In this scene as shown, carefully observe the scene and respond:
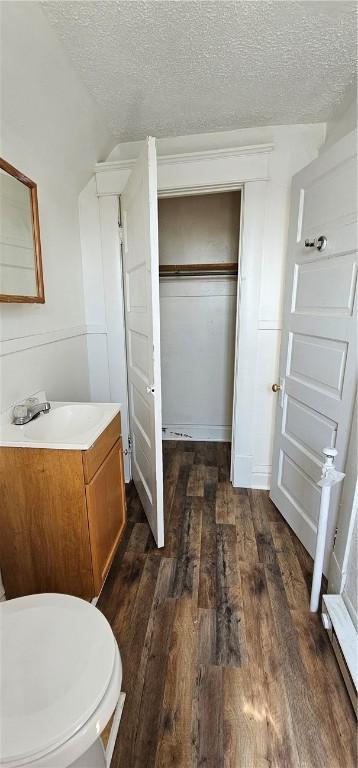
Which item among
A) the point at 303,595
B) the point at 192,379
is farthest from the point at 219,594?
the point at 192,379

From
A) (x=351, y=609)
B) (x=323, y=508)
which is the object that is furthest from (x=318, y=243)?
(x=351, y=609)

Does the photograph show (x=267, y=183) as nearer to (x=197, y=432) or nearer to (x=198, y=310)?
(x=198, y=310)

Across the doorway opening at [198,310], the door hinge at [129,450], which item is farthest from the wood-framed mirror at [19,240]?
the doorway opening at [198,310]

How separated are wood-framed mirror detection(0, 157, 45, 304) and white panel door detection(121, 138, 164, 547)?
48 cm

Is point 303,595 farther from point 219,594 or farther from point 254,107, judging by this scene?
point 254,107

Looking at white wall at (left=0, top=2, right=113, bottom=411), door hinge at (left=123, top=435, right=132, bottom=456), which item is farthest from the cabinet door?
door hinge at (left=123, top=435, right=132, bottom=456)

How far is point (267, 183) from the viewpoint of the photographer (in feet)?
6.35

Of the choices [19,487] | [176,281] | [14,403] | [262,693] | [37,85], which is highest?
[37,85]

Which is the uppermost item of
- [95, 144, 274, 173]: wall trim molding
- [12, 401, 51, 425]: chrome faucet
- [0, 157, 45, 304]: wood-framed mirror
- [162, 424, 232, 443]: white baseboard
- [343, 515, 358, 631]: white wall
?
[95, 144, 274, 173]: wall trim molding

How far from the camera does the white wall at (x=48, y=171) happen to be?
3.77 ft

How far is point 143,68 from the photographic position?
1399 mm

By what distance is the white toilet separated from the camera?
64 cm

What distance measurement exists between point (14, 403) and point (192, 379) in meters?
1.91

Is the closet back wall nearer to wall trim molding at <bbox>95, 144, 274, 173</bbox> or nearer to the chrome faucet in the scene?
wall trim molding at <bbox>95, 144, 274, 173</bbox>
